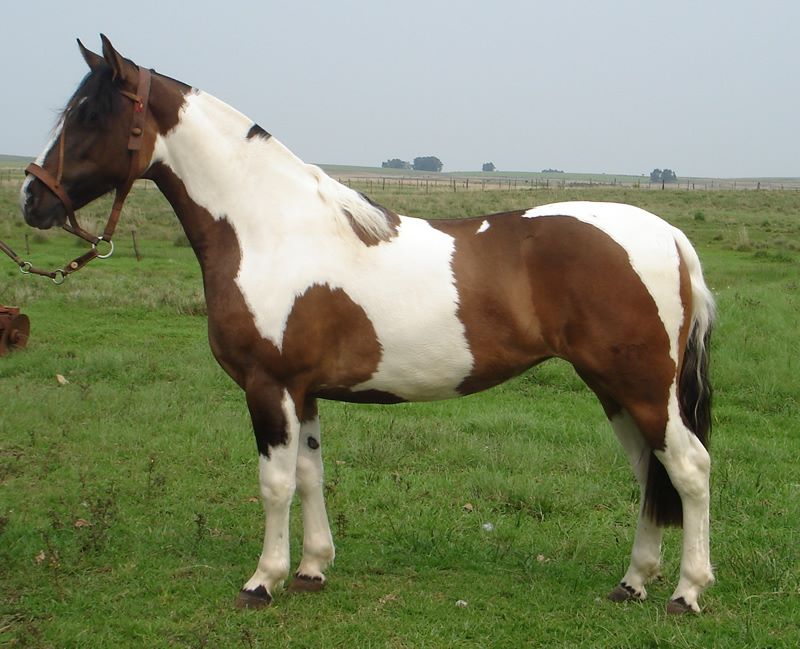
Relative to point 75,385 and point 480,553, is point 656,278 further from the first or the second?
point 75,385

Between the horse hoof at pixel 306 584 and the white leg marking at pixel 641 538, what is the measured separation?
1624mm

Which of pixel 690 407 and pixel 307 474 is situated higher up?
pixel 690 407

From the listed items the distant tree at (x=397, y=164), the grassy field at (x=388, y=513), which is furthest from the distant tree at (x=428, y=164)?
the grassy field at (x=388, y=513)

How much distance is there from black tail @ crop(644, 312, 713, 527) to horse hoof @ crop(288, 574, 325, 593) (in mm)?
1806

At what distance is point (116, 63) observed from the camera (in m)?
3.81

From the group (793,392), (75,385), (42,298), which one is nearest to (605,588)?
(793,392)

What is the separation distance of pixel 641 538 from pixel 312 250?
2289 mm

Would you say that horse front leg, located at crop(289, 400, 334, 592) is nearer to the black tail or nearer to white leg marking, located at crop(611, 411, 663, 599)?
white leg marking, located at crop(611, 411, 663, 599)

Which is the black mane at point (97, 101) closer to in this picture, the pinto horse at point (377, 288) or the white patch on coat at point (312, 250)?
the pinto horse at point (377, 288)

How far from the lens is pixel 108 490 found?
545cm

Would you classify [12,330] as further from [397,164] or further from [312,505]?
[397,164]

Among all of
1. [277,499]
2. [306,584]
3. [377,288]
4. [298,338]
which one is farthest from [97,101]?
[306,584]

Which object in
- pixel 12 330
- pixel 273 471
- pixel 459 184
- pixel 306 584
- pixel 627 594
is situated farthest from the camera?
pixel 459 184

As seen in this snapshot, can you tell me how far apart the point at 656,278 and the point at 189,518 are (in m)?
3.26
